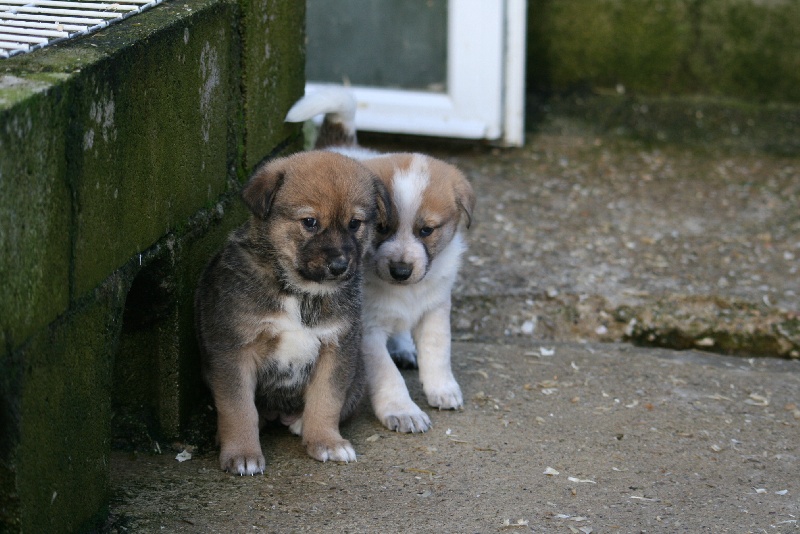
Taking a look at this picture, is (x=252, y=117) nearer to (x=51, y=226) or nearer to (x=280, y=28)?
(x=280, y=28)

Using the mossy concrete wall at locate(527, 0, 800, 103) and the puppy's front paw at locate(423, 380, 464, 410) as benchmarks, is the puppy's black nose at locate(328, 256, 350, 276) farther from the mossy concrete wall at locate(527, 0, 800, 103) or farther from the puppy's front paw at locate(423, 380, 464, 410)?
the mossy concrete wall at locate(527, 0, 800, 103)

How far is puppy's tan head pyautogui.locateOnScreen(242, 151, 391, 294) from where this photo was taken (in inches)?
126

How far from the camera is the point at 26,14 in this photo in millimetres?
3004

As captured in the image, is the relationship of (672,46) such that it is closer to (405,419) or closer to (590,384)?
(590,384)

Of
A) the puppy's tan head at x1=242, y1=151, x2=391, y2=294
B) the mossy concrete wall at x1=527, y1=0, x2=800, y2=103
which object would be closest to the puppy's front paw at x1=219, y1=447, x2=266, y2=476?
the puppy's tan head at x1=242, y1=151, x2=391, y2=294

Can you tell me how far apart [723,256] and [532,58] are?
2459mm

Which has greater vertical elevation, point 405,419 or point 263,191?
point 263,191

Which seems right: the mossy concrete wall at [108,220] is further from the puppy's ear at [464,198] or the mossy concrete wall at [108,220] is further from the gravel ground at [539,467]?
the puppy's ear at [464,198]

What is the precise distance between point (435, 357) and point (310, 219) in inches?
34.6

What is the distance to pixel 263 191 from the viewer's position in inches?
128

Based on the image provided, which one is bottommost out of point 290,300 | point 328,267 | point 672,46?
point 290,300

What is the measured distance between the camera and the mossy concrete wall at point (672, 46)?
270 inches

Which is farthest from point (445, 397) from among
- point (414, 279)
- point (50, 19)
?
point (50, 19)

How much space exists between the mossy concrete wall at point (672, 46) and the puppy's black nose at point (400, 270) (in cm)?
386
